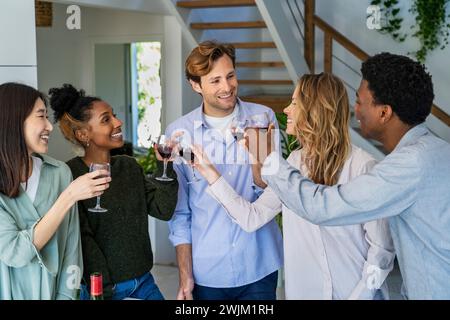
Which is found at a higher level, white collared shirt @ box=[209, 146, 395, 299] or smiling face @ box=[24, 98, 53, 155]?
smiling face @ box=[24, 98, 53, 155]

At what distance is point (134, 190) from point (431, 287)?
0.93 meters

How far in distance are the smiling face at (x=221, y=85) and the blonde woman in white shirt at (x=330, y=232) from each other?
1.07ft

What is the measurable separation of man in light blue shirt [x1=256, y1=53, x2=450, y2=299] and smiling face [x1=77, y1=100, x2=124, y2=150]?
2.04ft

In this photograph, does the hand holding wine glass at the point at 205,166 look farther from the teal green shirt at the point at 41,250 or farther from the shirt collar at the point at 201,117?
the teal green shirt at the point at 41,250

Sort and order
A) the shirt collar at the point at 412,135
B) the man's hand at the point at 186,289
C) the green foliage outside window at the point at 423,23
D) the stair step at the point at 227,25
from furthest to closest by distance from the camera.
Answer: the green foliage outside window at the point at 423,23 → the stair step at the point at 227,25 → the man's hand at the point at 186,289 → the shirt collar at the point at 412,135

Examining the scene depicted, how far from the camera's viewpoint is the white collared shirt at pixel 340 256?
1620 mm

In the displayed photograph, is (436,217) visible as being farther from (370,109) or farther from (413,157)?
(370,109)

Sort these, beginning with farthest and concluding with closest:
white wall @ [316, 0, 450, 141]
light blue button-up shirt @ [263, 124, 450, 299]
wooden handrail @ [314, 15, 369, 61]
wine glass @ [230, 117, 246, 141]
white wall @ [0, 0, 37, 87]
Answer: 1. white wall @ [316, 0, 450, 141]
2. wooden handrail @ [314, 15, 369, 61]
3. white wall @ [0, 0, 37, 87]
4. wine glass @ [230, 117, 246, 141]
5. light blue button-up shirt @ [263, 124, 450, 299]

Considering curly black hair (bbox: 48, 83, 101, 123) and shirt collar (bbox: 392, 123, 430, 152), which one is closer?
shirt collar (bbox: 392, 123, 430, 152)

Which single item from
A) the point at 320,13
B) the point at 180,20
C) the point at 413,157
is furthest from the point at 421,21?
the point at 413,157

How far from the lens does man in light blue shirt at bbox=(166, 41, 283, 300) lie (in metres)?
1.97

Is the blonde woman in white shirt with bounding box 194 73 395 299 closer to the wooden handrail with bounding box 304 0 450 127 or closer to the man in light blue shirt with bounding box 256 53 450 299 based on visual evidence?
the man in light blue shirt with bounding box 256 53 450 299

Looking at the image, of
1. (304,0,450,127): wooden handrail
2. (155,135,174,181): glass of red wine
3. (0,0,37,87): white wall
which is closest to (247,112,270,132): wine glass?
(155,135,174,181): glass of red wine

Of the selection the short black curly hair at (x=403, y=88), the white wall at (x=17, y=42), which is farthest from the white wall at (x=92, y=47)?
the short black curly hair at (x=403, y=88)
